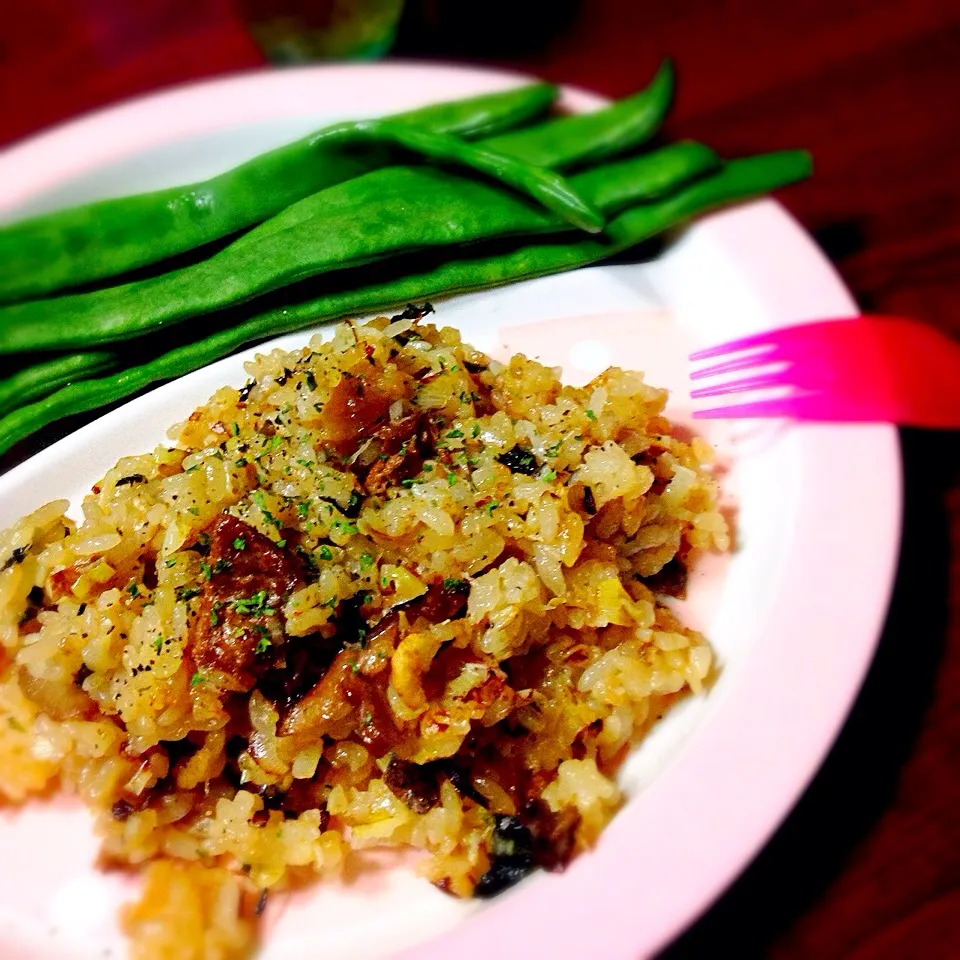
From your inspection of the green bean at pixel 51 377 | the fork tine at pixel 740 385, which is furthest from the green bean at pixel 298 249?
the fork tine at pixel 740 385

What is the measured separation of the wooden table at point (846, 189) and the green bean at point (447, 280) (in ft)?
1.60

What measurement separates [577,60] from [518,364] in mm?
2031

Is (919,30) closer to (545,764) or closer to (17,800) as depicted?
(545,764)

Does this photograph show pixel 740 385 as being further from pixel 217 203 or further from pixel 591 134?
pixel 217 203

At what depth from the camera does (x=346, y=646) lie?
1.67 m

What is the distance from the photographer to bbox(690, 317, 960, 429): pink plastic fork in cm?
193

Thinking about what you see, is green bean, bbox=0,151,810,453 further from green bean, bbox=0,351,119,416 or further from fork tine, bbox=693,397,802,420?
fork tine, bbox=693,397,802,420

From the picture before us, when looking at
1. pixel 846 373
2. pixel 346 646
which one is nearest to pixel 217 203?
Answer: pixel 346 646

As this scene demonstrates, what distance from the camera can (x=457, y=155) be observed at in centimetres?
238

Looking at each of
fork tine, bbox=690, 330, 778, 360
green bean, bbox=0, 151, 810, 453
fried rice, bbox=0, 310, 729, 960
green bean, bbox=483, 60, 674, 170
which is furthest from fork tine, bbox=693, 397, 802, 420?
green bean, bbox=483, 60, 674, 170

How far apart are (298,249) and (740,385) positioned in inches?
46.0

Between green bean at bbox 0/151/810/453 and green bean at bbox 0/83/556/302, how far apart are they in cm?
33

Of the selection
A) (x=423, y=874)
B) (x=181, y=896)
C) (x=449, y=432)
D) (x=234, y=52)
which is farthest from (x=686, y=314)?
(x=234, y=52)

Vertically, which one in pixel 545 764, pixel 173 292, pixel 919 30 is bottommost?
pixel 545 764
